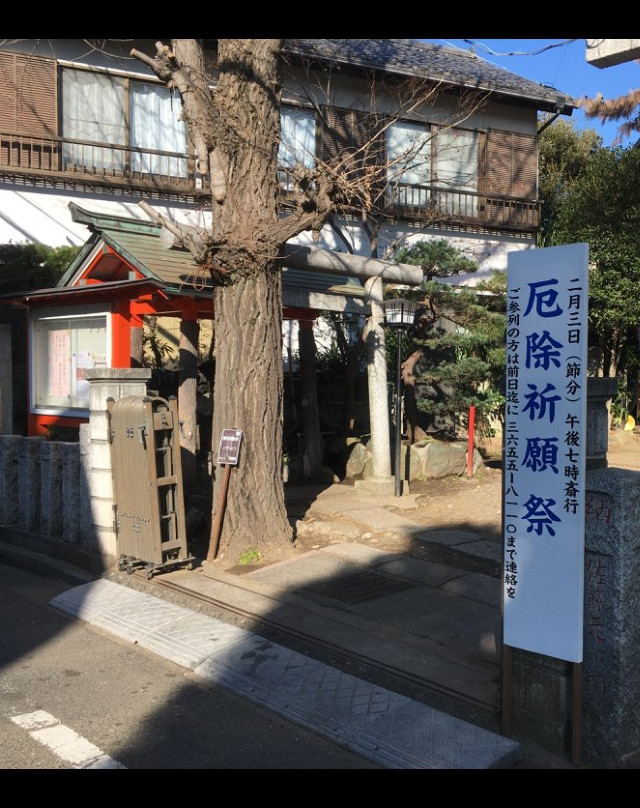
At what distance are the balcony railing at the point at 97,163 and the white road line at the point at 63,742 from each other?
11.8 metres

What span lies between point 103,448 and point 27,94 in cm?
963

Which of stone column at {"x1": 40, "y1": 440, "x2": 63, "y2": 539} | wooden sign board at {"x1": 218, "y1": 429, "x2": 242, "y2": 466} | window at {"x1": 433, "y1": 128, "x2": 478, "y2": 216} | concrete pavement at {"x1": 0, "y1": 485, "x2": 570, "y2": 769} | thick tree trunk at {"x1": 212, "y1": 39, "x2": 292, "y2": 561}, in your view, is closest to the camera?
concrete pavement at {"x1": 0, "y1": 485, "x2": 570, "y2": 769}

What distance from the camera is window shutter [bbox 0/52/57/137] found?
14.5m

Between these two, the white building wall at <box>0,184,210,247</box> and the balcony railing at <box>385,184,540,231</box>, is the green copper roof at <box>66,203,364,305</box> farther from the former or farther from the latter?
the balcony railing at <box>385,184,540,231</box>

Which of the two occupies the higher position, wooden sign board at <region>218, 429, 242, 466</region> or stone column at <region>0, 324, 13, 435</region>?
stone column at <region>0, 324, 13, 435</region>

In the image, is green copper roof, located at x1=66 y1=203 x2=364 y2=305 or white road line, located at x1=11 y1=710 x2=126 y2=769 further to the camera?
green copper roof, located at x1=66 y1=203 x2=364 y2=305

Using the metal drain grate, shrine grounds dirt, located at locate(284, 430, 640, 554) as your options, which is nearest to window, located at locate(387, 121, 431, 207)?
shrine grounds dirt, located at locate(284, 430, 640, 554)

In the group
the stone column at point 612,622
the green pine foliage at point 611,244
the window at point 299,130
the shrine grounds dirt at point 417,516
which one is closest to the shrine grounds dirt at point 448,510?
the shrine grounds dirt at point 417,516

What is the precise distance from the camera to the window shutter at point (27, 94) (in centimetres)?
1448

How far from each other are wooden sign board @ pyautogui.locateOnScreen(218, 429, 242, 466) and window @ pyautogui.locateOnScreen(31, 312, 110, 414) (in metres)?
3.54

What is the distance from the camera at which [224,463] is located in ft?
26.5

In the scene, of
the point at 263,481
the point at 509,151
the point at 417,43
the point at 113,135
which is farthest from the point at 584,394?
the point at 417,43

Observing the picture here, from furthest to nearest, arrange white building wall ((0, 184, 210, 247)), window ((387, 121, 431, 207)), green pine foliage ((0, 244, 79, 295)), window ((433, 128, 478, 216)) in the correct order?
1. window ((433, 128, 478, 216))
2. window ((387, 121, 431, 207))
3. white building wall ((0, 184, 210, 247))
4. green pine foliage ((0, 244, 79, 295))
